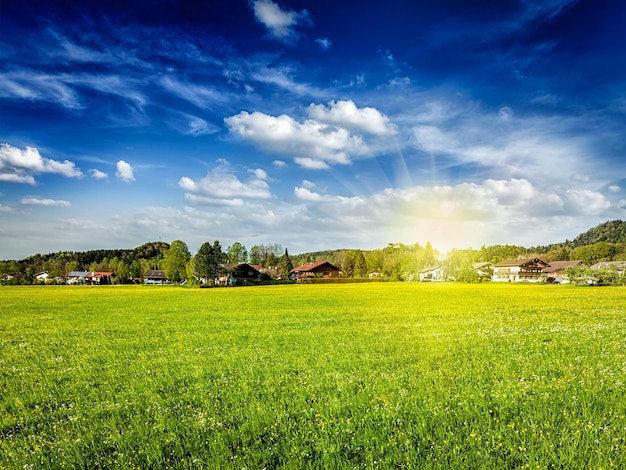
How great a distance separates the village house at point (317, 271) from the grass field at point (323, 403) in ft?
451

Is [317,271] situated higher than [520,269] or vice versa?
[317,271]

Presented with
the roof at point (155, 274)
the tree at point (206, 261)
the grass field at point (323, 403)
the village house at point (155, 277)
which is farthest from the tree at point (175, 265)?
the grass field at point (323, 403)

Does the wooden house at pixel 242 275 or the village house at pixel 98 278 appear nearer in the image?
the wooden house at pixel 242 275

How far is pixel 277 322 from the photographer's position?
2712 cm

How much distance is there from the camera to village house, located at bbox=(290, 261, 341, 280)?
157 meters

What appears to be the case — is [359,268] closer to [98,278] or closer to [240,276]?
[240,276]

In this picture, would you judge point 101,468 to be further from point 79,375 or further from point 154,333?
point 154,333

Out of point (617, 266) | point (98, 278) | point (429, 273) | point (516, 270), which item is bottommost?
point (98, 278)

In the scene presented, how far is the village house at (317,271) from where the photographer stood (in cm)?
15700

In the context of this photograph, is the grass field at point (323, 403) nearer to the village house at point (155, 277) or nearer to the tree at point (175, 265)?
the tree at point (175, 265)

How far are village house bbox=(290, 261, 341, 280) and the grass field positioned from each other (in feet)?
451

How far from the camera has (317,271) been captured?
160 meters

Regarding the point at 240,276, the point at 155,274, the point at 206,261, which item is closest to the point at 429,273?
the point at 240,276

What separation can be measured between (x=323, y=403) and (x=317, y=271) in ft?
495
